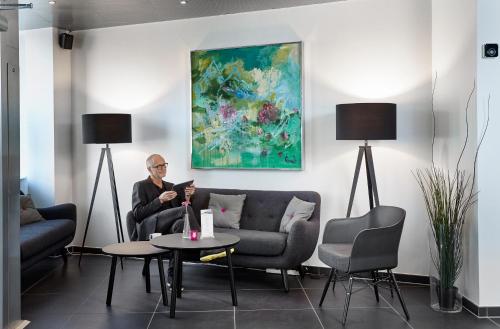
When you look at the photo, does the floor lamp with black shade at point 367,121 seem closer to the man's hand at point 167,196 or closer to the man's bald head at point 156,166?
the man's hand at point 167,196

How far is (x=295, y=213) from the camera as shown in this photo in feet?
16.1

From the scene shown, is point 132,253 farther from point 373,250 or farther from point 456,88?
A: point 456,88

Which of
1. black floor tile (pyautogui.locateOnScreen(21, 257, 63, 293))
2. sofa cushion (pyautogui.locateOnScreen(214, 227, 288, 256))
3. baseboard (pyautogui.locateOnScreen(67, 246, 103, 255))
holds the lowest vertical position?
black floor tile (pyautogui.locateOnScreen(21, 257, 63, 293))

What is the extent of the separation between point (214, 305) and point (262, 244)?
0.78 metres

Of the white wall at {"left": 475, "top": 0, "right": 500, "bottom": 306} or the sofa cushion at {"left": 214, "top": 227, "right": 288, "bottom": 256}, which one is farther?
the sofa cushion at {"left": 214, "top": 227, "right": 288, "bottom": 256}

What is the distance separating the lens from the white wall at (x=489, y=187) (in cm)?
380

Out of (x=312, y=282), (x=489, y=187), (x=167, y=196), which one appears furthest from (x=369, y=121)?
(x=167, y=196)

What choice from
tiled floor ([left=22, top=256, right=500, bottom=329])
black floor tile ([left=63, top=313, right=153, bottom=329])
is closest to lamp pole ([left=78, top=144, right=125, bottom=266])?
tiled floor ([left=22, top=256, right=500, bottom=329])

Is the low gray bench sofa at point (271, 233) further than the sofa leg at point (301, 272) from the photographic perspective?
No

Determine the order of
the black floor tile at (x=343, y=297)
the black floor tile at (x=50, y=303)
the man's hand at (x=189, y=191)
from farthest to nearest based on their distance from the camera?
the man's hand at (x=189, y=191) → the black floor tile at (x=343, y=297) → the black floor tile at (x=50, y=303)

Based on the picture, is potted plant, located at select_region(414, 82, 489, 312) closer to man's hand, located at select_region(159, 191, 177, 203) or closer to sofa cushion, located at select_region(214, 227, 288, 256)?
sofa cushion, located at select_region(214, 227, 288, 256)

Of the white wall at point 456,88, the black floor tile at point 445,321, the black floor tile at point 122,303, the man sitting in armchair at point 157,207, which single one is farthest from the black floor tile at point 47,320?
the white wall at point 456,88

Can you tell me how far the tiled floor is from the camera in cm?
372

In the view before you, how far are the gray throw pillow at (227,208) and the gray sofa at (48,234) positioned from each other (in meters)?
1.68
